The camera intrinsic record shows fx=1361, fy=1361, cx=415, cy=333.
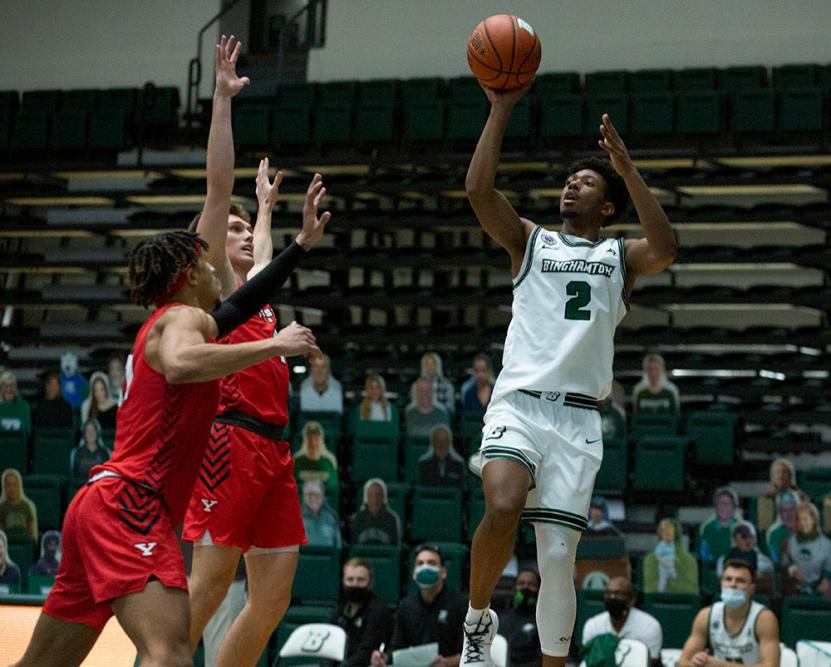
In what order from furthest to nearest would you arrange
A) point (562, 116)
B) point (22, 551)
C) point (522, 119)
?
point (522, 119)
point (562, 116)
point (22, 551)

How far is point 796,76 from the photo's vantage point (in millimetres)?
19172

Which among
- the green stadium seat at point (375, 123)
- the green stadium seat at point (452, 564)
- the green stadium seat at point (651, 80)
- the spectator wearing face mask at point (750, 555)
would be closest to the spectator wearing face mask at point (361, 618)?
the green stadium seat at point (452, 564)

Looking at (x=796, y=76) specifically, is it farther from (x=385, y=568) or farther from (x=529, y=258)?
(x=529, y=258)

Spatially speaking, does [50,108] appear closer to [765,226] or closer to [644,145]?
[644,145]

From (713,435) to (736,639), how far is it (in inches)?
210

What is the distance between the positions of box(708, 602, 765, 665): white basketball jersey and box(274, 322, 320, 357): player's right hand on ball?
6.13 metres

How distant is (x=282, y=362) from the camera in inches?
225

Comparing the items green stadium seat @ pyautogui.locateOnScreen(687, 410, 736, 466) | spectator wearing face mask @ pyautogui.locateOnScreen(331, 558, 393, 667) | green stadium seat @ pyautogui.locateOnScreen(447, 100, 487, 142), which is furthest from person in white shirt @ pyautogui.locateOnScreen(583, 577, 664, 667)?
green stadium seat @ pyautogui.locateOnScreen(447, 100, 487, 142)

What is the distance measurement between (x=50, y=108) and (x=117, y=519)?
1895 cm

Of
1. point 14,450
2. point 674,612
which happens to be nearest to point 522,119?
point 14,450

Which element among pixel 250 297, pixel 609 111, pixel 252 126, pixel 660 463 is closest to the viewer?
pixel 250 297

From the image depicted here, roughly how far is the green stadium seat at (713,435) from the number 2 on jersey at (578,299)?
961 cm

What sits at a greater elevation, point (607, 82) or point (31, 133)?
point (607, 82)

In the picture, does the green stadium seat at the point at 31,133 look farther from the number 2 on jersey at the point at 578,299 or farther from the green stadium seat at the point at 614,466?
the number 2 on jersey at the point at 578,299
